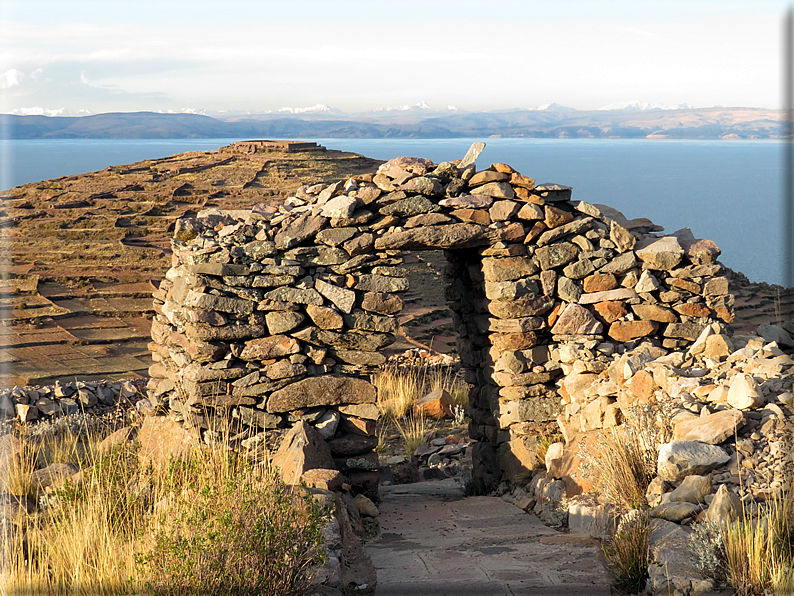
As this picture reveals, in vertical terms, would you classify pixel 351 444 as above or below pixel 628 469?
below

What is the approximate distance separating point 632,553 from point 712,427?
1113 millimetres

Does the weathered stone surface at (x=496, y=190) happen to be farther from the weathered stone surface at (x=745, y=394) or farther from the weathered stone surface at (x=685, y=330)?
the weathered stone surface at (x=745, y=394)

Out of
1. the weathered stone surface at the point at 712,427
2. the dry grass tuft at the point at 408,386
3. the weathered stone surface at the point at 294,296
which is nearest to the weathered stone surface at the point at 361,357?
the weathered stone surface at the point at 294,296

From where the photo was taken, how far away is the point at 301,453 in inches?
230

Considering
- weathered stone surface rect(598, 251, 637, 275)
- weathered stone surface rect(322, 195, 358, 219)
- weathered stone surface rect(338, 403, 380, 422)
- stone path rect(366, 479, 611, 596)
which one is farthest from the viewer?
weathered stone surface rect(598, 251, 637, 275)

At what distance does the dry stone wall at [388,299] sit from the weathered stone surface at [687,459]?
1438mm

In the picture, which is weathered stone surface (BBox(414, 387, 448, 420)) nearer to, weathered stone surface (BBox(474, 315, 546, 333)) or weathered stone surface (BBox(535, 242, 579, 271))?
weathered stone surface (BBox(474, 315, 546, 333))

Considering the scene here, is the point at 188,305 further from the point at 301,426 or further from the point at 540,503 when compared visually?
the point at 540,503

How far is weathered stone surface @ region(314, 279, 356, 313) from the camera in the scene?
652cm

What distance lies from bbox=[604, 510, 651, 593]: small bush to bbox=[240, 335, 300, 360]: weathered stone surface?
3.24 metres

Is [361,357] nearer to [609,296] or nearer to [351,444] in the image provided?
[351,444]

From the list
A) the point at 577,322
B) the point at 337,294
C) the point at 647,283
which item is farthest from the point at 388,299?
the point at 647,283

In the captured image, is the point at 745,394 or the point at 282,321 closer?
the point at 745,394

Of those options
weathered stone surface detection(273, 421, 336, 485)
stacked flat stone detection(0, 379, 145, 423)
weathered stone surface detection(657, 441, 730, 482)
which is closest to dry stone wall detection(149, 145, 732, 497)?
weathered stone surface detection(273, 421, 336, 485)
